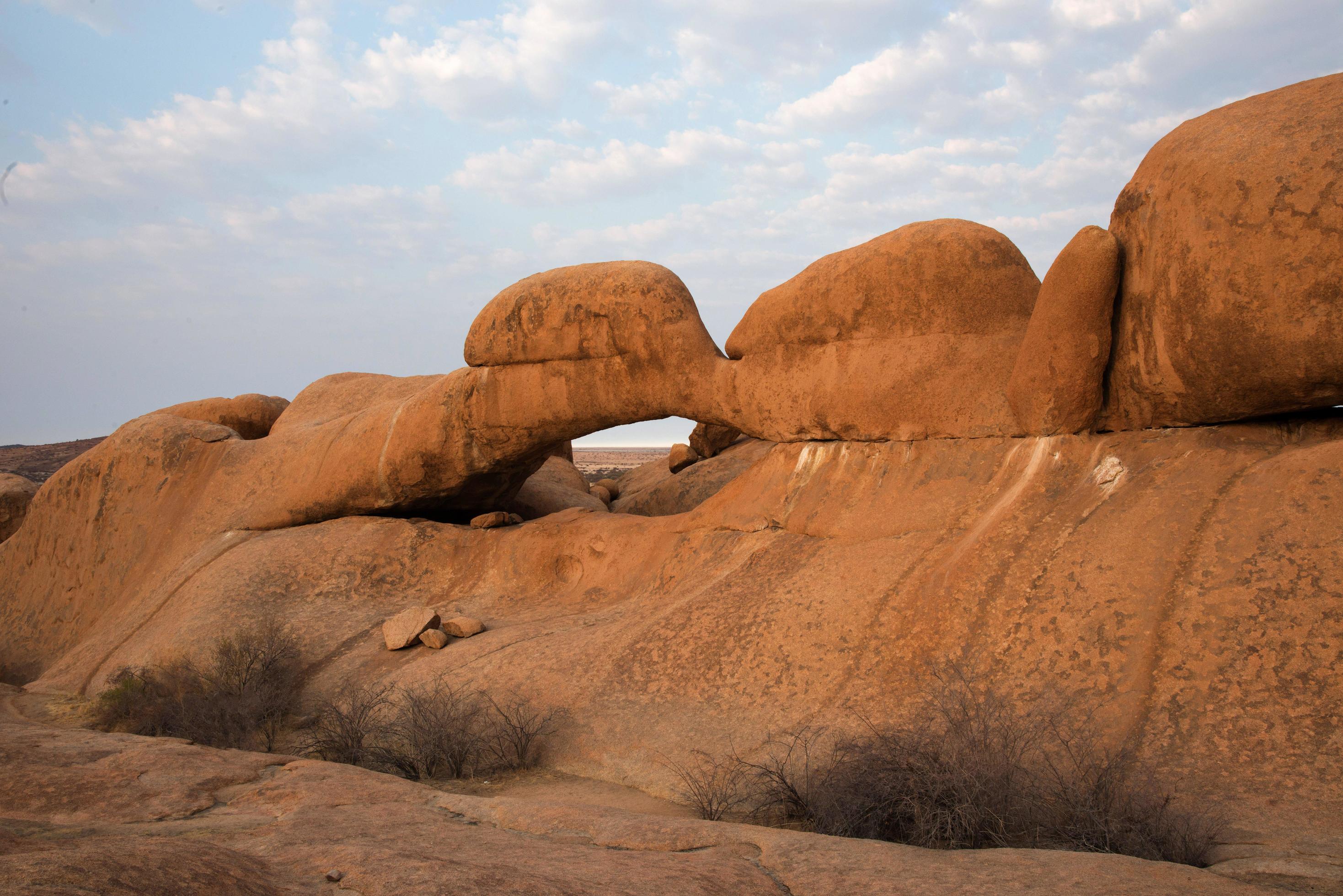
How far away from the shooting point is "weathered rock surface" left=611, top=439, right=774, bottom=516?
9.70 metres

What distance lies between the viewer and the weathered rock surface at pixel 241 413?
10.8 m

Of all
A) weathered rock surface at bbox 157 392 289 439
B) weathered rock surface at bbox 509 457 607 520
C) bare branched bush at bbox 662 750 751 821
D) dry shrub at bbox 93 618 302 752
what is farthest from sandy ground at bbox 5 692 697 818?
weathered rock surface at bbox 157 392 289 439

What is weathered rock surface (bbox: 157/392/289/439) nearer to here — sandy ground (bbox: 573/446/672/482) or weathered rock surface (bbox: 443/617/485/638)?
weathered rock surface (bbox: 443/617/485/638)

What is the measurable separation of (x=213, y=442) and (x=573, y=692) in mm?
6004

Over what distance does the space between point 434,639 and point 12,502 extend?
7455 millimetres

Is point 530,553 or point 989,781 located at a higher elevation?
point 530,553

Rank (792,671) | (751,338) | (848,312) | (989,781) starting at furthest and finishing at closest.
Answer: (751,338)
(848,312)
(792,671)
(989,781)

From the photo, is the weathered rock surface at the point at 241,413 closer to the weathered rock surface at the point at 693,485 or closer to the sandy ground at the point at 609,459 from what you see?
the weathered rock surface at the point at 693,485

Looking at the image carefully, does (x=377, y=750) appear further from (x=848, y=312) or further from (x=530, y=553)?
(x=848, y=312)

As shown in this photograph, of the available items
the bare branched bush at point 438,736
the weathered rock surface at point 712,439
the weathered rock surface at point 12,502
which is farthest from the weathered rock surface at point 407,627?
the weathered rock surface at point 12,502

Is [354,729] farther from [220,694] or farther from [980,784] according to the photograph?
[980,784]

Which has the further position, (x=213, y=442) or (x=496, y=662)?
(x=213, y=442)

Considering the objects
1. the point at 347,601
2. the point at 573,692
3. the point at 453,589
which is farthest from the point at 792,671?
the point at 347,601

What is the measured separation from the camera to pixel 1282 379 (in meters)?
4.21
